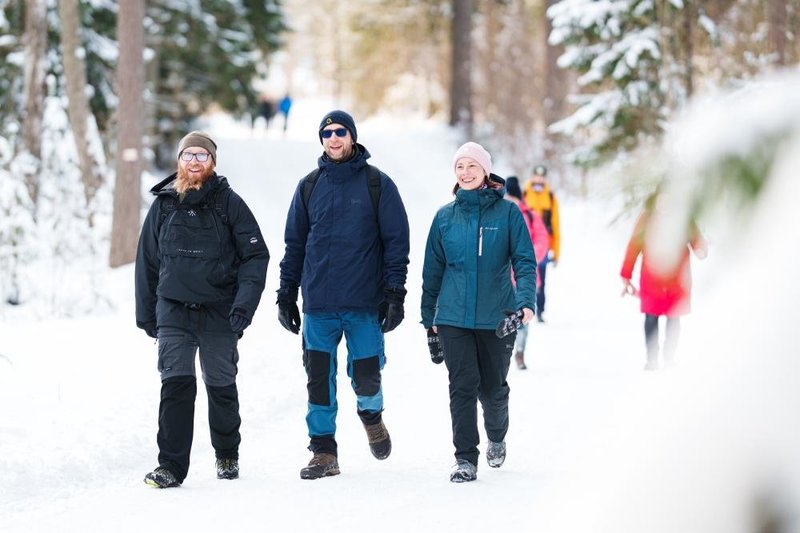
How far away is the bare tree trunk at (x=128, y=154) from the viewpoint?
51.4ft

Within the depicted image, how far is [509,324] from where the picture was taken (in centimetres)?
603

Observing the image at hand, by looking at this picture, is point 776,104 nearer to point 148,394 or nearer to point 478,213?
point 478,213

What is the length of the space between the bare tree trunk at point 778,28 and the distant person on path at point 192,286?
1186 centimetres

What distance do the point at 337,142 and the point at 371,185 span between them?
34 centimetres

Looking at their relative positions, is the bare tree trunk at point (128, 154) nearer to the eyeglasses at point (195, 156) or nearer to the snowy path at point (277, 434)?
the snowy path at point (277, 434)

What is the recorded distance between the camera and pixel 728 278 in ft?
4.79

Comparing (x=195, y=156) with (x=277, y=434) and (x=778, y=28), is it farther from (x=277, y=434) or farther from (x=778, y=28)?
(x=778, y=28)

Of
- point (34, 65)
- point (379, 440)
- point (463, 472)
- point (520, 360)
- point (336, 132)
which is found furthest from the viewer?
point (34, 65)

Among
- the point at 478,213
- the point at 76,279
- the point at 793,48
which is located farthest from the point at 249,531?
the point at 793,48

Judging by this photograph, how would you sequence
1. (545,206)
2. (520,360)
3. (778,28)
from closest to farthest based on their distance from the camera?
1. (520,360)
2. (545,206)
3. (778,28)

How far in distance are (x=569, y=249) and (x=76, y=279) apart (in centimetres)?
899

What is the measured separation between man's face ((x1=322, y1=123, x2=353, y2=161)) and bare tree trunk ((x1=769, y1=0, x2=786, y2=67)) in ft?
36.9

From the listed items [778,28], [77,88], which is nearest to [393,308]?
[778,28]

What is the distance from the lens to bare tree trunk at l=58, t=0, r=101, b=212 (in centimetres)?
1789
